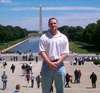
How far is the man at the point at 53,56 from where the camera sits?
5.81 metres

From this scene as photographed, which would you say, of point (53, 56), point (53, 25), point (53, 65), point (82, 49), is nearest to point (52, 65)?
point (53, 65)

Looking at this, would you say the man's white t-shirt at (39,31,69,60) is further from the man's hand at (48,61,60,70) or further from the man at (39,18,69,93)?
the man's hand at (48,61,60,70)

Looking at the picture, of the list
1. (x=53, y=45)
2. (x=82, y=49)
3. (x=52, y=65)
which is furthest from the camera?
(x=82, y=49)

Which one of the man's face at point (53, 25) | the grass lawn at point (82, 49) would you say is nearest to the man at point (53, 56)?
the man's face at point (53, 25)

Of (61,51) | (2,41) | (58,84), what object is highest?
(61,51)

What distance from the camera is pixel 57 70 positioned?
19.1 feet

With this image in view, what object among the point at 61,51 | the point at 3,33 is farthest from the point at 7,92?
the point at 3,33

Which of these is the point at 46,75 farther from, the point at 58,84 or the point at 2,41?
the point at 2,41

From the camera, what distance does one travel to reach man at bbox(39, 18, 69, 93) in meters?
5.81

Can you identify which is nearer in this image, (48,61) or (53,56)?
(48,61)

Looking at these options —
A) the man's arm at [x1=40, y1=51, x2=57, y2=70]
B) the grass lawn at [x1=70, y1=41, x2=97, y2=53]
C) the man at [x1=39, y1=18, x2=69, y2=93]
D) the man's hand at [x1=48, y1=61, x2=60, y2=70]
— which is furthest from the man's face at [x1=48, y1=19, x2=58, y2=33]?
the grass lawn at [x1=70, y1=41, x2=97, y2=53]

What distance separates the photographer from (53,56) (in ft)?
19.5

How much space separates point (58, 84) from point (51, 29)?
66cm

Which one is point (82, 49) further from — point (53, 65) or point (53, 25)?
point (53, 65)
